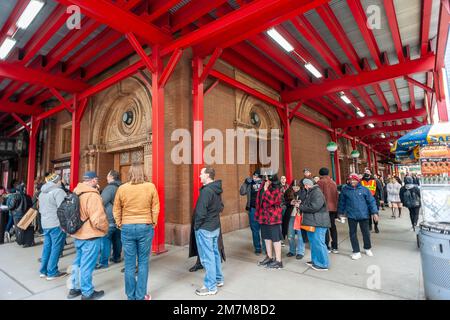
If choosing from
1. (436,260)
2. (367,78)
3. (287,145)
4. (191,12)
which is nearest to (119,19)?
(191,12)

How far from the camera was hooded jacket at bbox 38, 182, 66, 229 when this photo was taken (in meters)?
3.82

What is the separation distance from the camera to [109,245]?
14.5 ft

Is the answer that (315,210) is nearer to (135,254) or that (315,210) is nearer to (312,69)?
(135,254)

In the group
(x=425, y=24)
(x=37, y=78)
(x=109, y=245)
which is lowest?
(x=109, y=245)

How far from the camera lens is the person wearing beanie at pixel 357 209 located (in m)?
4.54

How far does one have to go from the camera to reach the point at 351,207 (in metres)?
4.64

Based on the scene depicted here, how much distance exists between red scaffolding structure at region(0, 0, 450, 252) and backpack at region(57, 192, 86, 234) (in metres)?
2.36

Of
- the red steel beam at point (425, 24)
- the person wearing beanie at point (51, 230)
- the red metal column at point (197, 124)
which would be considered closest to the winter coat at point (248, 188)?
the red metal column at point (197, 124)

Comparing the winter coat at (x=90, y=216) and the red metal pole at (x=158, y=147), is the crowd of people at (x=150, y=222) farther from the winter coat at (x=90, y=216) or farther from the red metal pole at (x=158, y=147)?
the red metal pole at (x=158, y=147)

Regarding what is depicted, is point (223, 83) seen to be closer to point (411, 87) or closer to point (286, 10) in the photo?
point (286, 10)

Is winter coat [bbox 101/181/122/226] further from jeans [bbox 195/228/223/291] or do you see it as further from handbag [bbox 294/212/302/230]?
handbag [bbox 294/212/302/230]

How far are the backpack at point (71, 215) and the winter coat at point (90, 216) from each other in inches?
2.0

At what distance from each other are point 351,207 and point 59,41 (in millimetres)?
8890

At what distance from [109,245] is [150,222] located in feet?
6.94
